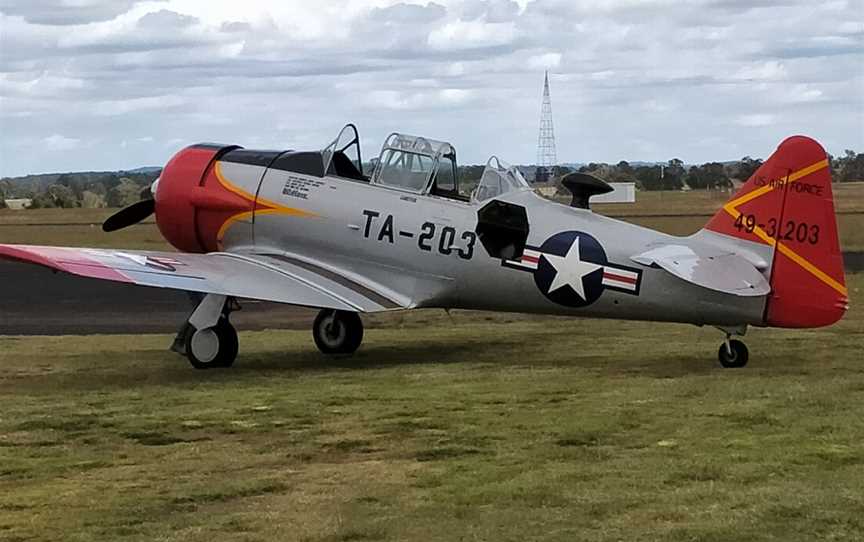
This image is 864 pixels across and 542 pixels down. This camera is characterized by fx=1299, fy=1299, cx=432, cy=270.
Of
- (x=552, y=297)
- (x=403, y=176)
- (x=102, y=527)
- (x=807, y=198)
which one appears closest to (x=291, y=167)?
(x=403, y=176)

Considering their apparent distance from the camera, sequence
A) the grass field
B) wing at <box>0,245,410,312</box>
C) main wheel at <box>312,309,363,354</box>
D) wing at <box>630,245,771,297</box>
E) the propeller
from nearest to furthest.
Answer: wing at <box>630,245,771,297</box>, wing at <box>0,245,410,312</box>, main wheel at <box>312,309,363,354</box>, the propeller, the grass field

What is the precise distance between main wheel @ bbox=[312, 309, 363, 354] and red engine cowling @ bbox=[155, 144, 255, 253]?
1351 mm

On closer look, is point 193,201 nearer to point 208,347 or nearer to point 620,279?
point 208,347

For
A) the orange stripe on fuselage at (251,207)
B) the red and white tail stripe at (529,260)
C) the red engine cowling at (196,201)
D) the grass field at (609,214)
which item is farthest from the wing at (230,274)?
the grass field at (609,214)

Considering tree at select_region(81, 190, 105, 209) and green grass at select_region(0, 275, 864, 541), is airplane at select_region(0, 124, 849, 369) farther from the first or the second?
tree at select_region(81, 190, 105, 209)

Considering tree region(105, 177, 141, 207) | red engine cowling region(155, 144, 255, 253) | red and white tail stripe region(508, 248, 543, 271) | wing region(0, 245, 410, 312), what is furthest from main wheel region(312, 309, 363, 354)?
tree region(105, 177, 141, 207)

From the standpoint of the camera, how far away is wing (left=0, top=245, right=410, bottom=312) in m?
11.2

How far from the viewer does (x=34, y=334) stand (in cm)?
1686

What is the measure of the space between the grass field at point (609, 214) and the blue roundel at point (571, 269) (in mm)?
24549

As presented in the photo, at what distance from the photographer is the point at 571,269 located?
11.1m

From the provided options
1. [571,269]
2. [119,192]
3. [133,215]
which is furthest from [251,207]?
[119,192]

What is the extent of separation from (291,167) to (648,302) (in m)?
4.29

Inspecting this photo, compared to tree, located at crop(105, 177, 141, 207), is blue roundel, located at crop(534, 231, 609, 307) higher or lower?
higher

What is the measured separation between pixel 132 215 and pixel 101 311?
6040 mm
